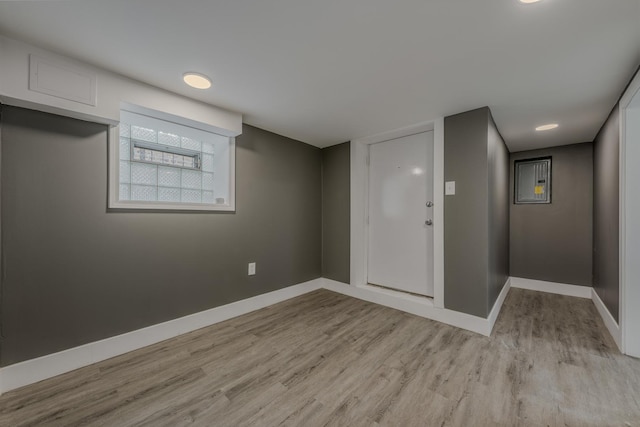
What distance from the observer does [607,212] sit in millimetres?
2447

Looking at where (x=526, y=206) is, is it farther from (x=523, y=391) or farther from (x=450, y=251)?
(x=523, y=391)

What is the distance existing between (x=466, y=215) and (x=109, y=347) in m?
3.17

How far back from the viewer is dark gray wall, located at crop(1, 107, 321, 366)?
153 cm

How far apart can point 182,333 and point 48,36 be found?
7.37 ft

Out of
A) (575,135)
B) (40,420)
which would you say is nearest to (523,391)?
(40,420)

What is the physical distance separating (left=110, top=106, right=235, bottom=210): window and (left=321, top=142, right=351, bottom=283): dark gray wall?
1.46m

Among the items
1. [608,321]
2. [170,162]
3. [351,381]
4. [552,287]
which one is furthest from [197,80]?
[552,287]

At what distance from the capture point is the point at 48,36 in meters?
1.41

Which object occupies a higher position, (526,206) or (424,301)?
(526,206)

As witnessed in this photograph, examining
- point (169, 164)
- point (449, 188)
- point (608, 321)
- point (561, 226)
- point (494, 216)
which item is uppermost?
point (169, 164)

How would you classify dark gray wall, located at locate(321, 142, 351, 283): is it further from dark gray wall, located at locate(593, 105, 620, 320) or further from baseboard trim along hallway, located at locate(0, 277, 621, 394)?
dark gray wall, located at locate(593, 105, 620, 320)

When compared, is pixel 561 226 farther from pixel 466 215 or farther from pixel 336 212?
pixel 336 212

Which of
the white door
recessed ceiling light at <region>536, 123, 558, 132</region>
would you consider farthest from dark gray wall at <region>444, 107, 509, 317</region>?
recessed ceiling light at <region>536, 123, 558, 132</region>

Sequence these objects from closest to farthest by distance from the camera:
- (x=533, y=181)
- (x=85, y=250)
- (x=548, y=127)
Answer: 1. (x=85, y=250)
2. (x=548, y=127)
3. (x=533, y=181)
